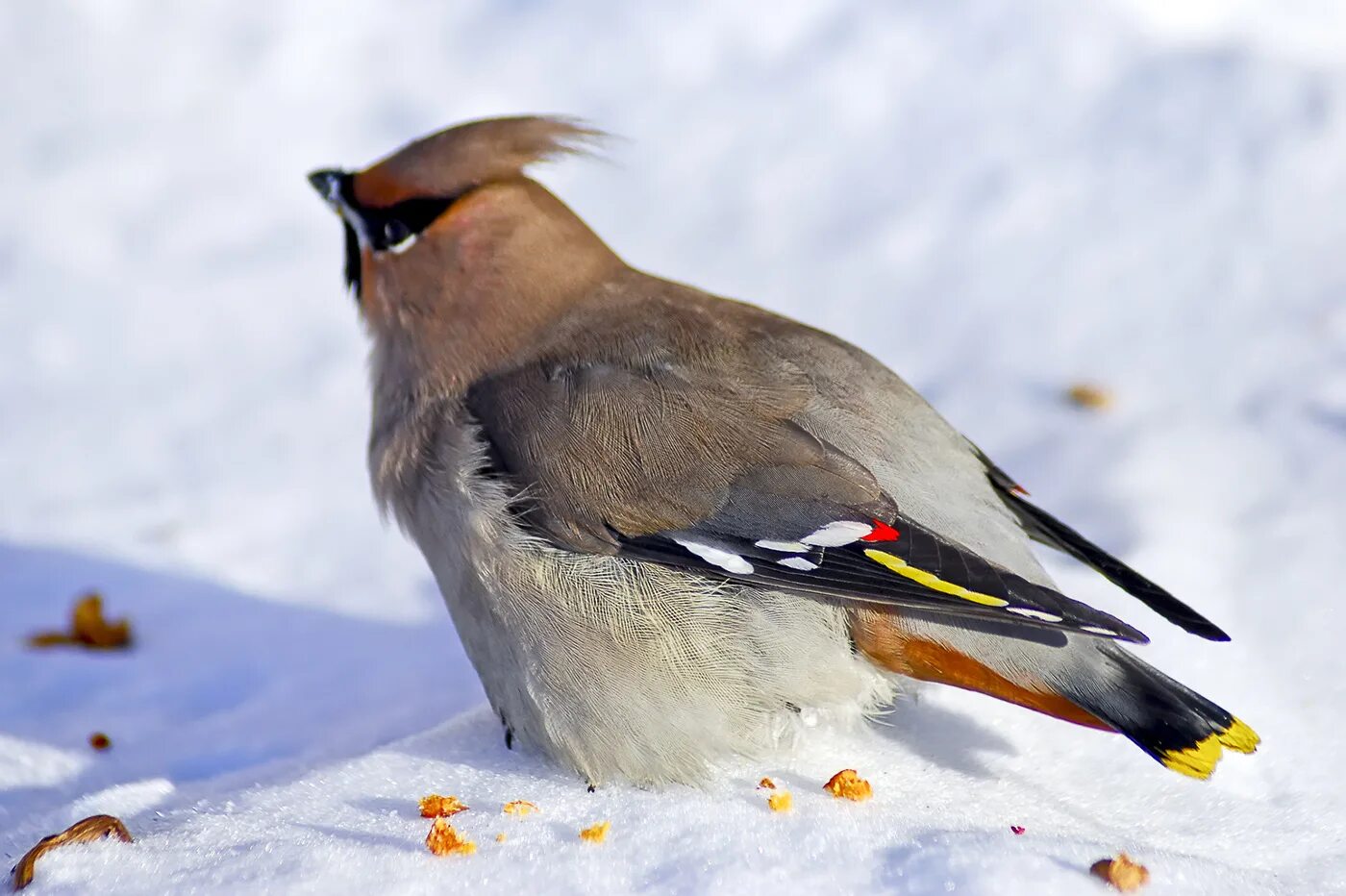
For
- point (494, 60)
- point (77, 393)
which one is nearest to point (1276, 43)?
point (494, 60)

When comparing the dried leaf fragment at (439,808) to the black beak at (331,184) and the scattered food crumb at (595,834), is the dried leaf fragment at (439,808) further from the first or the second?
the black beak at (331,184)

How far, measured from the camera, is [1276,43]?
550 centimetres

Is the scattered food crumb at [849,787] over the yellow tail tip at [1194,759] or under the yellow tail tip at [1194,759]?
under

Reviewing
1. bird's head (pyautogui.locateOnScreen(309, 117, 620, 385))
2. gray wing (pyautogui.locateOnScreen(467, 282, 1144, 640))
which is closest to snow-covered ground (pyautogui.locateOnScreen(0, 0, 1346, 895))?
gray wing (pyautogui.locateOnScreen(467, 282, 1144, 640))

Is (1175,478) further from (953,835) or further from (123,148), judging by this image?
(123,148)

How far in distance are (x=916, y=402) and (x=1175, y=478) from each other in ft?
3.81

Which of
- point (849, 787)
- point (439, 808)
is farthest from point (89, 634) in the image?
point (849, 787)

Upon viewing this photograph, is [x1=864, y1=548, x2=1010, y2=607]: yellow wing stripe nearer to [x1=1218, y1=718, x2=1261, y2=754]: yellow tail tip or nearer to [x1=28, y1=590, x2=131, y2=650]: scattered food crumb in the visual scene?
[x1=1218, y1=718, x2=1261, y2=754]: yellow tail tip

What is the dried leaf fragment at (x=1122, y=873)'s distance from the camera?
221cm

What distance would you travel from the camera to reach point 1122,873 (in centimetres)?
222

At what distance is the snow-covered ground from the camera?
2.62 m

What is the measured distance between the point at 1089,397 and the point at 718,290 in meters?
1.47

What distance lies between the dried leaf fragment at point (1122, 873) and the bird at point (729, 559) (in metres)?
0.34

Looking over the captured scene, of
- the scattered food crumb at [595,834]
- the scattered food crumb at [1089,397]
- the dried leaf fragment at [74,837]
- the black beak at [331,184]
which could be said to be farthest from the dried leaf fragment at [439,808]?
the scattered food crumb at [1089,397]
